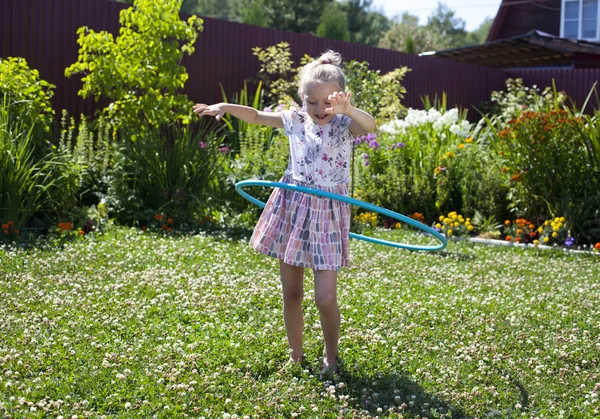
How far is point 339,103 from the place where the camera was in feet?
10.7

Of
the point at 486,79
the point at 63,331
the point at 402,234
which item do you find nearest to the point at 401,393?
the point at 63,331

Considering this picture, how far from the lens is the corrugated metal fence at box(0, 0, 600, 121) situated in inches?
331

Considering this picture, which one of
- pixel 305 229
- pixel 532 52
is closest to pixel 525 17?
pixel 532 52

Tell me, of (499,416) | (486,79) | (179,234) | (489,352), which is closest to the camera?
(499,416)

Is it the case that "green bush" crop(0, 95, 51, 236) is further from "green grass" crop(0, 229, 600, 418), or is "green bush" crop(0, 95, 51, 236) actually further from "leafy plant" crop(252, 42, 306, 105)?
"leafy plant" crop(252, 42, 306, 105)

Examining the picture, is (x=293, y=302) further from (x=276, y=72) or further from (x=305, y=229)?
(x=276, y=72)

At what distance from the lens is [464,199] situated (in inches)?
340

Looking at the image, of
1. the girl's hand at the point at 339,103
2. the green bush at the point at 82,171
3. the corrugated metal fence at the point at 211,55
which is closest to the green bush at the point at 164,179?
the green bush at the point at 82,171

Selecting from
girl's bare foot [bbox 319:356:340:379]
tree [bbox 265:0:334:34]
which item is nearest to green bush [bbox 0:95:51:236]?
girl's bare foot [bbox 319:356:340:379]

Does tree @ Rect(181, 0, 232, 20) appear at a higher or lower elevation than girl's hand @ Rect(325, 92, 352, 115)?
higher

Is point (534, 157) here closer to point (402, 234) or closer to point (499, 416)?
point (402, 234)

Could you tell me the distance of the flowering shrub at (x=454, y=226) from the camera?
7961 mm

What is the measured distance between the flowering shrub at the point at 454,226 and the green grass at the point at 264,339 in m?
1.71

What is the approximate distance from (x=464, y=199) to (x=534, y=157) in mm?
1016
